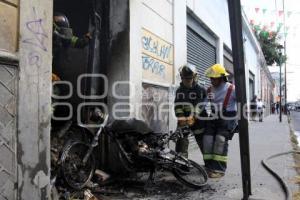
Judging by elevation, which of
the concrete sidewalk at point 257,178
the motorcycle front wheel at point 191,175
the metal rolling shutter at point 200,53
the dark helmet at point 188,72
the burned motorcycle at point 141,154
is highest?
the metal rolling shutter at point 200,53

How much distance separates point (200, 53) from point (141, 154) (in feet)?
26.4

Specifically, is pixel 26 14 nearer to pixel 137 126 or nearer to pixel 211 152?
pixel 137 126

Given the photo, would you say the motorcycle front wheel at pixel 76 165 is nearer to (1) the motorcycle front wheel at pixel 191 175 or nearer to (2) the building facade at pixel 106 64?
(2) the building facade at pixel 106 64

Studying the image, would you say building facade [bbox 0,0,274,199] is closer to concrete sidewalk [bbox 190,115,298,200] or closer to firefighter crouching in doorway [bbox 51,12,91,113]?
firefighter crouching in doorway [bbox 51,12,91,113]

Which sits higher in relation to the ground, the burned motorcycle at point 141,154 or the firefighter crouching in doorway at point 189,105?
the firefighter crouching in doorway at point 189,105

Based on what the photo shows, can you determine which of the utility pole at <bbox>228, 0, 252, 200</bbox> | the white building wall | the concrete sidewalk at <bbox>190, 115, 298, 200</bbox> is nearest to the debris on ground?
the concrete sidewalk at <bbox>190, 115, 298, 200</bbox>

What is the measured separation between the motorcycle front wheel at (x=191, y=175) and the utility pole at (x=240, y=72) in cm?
79

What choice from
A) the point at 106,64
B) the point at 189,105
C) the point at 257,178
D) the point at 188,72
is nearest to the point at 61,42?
the point at 106,64

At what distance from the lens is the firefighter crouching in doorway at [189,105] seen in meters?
6.97

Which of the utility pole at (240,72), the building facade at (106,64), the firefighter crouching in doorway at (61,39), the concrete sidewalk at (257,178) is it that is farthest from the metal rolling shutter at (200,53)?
the utility pole at (240,72)

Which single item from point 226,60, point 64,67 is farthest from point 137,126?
point 226,60

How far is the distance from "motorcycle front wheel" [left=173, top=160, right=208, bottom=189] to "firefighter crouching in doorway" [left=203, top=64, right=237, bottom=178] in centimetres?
48

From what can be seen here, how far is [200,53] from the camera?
1348cm

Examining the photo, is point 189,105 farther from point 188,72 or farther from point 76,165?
point 76,165
